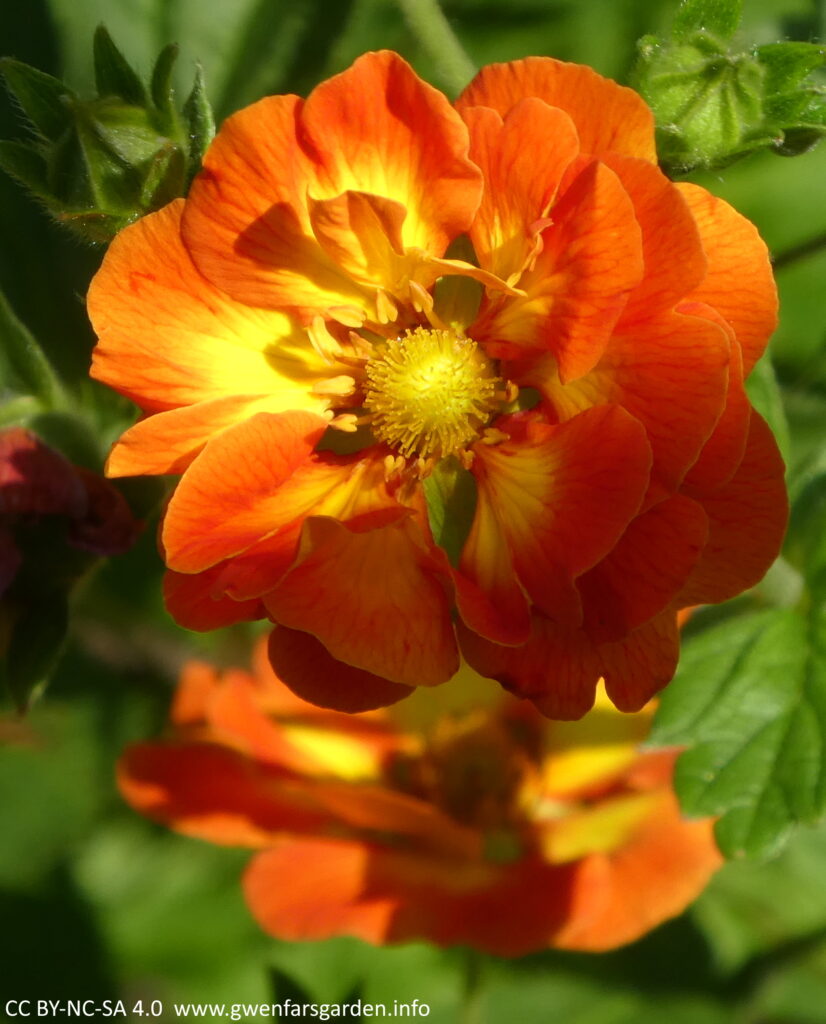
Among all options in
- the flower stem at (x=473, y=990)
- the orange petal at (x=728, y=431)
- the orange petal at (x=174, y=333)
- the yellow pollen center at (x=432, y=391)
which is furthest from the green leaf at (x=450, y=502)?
the flower stem at (x=473, y=990)

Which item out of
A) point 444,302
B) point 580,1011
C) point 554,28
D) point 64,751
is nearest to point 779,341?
point 554,28

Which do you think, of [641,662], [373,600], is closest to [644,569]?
[641,662]

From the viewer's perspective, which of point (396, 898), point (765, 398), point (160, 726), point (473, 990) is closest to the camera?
point (765, 398)

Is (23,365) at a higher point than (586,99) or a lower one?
lower

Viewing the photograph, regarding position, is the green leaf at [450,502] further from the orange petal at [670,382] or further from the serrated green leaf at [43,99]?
the serrated green leaf at [43,99]

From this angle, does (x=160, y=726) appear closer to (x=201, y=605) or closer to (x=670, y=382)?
(x=201, y=605)

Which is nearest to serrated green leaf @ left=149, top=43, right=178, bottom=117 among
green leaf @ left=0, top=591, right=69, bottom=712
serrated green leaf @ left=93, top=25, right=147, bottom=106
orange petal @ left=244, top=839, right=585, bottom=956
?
serrated green leaf @ left=93, top=25, right=147, bottom=106

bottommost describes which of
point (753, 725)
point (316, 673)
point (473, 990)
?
point (473, 990)

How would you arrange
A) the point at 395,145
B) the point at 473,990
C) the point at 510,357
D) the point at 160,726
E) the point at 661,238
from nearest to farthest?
the point at 661,238 < the point at 395,145 < the point at 510,357 < the point at 473,990 < the point at 160,726
